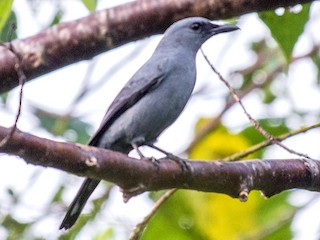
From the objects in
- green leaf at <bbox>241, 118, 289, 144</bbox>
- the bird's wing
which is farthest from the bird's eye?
green leaf at <bbox>241, 118, 289, 144</bbox>

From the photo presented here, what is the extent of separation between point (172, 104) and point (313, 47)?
121 inches

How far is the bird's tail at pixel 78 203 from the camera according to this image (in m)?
4.37

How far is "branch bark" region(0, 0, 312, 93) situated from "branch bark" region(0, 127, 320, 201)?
3.88 feet

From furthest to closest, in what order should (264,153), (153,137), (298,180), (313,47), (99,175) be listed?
(313,47), (264,153), (153,137), (298,180), (99,175)

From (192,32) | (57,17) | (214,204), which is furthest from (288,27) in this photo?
(57,17)

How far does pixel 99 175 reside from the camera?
313 cm

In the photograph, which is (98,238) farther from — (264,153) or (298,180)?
(298,180)

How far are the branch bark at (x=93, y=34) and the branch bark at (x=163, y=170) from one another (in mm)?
1184

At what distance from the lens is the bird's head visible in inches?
206

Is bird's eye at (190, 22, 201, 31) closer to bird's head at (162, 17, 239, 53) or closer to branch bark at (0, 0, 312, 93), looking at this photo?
bird's head at (162, 17, 239, 53)

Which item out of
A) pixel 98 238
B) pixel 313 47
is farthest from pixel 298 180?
pixel 313 47

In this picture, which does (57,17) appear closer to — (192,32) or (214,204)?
(192,32)

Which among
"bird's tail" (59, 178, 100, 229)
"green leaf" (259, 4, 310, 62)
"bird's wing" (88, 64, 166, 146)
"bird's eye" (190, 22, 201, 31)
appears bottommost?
"bird's tail" (59, 178, 100, 229)

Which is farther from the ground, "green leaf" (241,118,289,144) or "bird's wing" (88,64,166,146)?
"bird's wing" (88,64,166,146)
